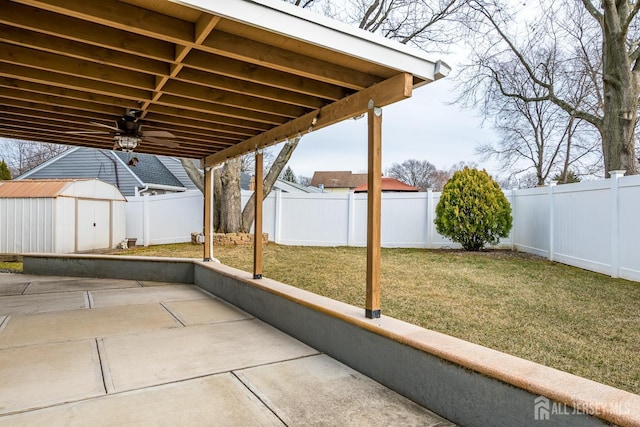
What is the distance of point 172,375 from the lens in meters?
Result: 2.75

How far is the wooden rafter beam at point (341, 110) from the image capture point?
107 inches

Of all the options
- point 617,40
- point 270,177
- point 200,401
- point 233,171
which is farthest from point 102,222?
point 617,40

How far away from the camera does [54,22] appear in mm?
2367

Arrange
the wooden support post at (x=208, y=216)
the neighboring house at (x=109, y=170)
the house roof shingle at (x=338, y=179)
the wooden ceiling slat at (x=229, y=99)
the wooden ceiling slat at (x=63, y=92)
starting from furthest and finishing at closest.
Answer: the house roof shingle at (x=338, y=179), the neighboring house at (x=109, y=170), the wooden support post at (x=208, y=216), the wooden ceiling slat at (x=229, y=99), the wooden ceiling slat at (x=63, y=92)

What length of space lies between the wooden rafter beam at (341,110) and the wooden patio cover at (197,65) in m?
0.01

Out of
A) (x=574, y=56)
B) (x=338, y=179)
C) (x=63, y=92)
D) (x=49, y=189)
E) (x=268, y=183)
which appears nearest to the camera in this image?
(x=63, y=92)

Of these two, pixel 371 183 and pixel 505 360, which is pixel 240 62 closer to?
pixel 371 183

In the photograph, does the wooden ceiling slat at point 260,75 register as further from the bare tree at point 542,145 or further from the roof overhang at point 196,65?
the bare tree at point 542,145

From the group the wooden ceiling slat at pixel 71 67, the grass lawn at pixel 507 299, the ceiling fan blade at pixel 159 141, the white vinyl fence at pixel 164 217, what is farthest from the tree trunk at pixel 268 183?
the wooden ceiling slat at pixel 71 67

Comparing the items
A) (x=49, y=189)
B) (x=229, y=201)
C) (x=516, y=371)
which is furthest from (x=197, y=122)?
(x=49, y=189)

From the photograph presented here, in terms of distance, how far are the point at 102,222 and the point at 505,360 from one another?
35.1ft

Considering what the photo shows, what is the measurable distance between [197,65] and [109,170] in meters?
14.8

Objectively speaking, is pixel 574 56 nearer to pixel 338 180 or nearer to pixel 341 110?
pixel 341 110

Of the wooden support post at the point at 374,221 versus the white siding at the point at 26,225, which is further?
the white siding at the point at 26,225
